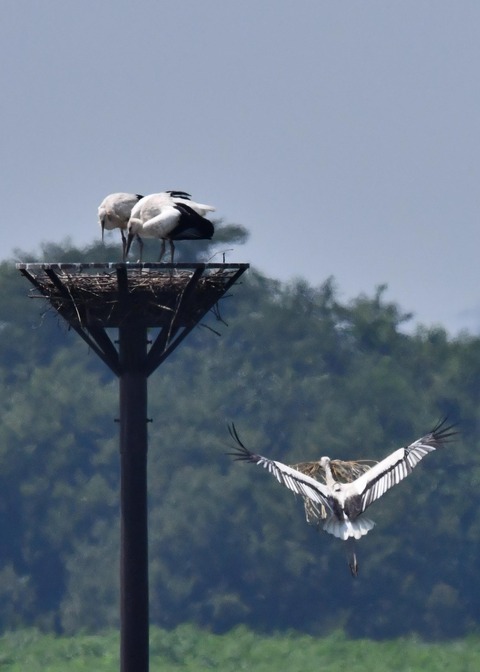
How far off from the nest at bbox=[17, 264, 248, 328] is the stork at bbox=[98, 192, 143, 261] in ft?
5.20

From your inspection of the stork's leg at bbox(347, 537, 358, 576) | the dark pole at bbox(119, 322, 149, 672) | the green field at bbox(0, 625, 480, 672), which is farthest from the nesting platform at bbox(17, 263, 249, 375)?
the green field at bbox(0, 625, 480, 672)

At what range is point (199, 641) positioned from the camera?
117 ft

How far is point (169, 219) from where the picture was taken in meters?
14.3

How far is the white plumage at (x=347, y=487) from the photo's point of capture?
1416cm

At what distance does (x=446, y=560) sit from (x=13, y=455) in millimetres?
8198

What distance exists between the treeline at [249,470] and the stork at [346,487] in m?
23.5

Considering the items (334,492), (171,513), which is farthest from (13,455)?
(334,492)

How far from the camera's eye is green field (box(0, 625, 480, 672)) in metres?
33.1

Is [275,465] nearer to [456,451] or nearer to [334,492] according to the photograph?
[334,492]

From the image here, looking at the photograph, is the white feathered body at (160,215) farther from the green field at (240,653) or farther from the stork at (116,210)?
the green field at (240,653)

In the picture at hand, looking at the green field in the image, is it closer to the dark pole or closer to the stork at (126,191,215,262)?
the stork at (126,191,215,262)

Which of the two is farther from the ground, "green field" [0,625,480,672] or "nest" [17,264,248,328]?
"nest" [17,264,248,328]

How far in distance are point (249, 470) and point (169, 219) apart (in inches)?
1018

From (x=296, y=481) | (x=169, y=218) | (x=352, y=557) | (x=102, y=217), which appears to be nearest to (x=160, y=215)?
(x=169, y=218)
